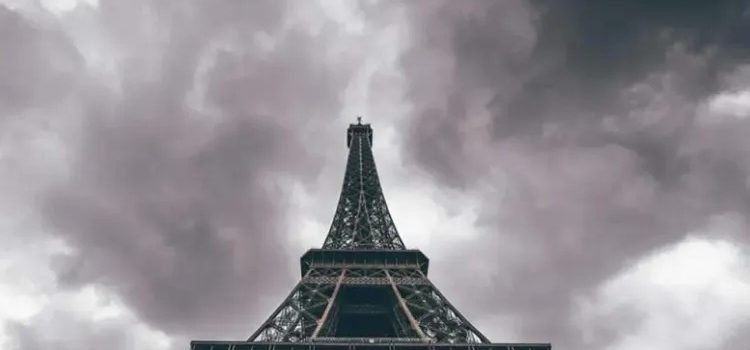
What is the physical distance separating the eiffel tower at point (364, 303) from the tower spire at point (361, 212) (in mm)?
118

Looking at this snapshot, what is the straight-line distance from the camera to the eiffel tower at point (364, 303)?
6272cm

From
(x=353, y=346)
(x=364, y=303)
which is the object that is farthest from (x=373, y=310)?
(x=353, y=346)

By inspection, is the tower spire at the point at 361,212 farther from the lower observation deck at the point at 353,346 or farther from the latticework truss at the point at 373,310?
the lower observation deck at the point at 353,346

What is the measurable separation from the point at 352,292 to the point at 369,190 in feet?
79.4

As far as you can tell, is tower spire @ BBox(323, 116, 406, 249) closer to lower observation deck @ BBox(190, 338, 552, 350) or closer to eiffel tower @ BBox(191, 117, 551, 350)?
eiffel tower @ BBox(191, 117, 551, 350)

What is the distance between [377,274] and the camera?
81688 mm

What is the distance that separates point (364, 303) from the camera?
81250 mm

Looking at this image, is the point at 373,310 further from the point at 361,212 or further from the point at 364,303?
the point at 361,212

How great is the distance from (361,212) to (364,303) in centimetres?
1822

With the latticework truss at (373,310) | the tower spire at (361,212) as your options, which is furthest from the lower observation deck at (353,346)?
the tower spire at (361,212)

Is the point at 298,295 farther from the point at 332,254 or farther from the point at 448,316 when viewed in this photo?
the point at 448,316

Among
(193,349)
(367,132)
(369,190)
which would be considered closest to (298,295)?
(193,349)

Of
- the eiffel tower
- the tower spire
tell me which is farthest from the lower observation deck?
the tower spire

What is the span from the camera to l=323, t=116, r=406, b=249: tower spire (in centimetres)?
9094
